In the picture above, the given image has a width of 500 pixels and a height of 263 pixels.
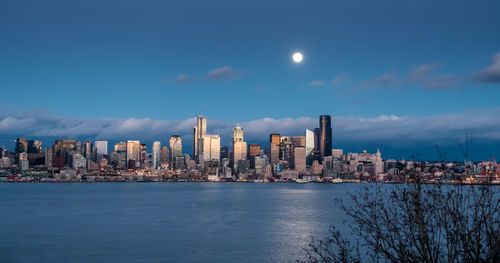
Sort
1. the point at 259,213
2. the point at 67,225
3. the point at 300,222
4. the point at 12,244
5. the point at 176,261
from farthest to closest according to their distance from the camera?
the point at 259,213 → the point at 300,222 → the point at 67,225 → the point at 12,244 → the point at 176,261

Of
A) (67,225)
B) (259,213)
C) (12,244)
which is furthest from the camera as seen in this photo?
(259,213)

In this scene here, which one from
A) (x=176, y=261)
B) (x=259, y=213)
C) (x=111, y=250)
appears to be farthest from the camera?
(x=259, y=213)

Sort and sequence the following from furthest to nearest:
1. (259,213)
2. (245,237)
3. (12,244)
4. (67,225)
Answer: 1. (259,213)
2. (67,225)
3. (245,237)
4. (12,244)

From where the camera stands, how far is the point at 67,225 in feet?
184

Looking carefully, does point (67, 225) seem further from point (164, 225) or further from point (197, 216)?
point (197, 216)

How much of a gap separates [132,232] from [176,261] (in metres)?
16.8

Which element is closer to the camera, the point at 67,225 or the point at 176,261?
the point at 176,261

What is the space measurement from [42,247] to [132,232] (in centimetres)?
1104

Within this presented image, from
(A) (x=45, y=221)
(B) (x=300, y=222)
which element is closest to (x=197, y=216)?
(B) (x=300, y=222)

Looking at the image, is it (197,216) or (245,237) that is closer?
(245,237)

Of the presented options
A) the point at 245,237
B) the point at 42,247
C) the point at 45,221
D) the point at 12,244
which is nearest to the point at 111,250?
the point at 42,247

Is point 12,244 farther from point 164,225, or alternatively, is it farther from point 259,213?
point 259,213

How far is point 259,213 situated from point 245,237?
26.6 meters

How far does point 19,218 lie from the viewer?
2522 inches
